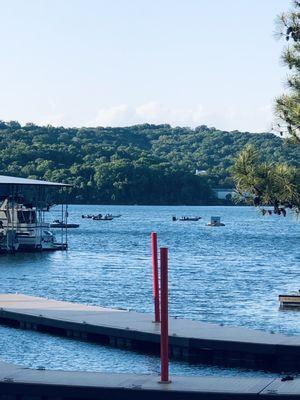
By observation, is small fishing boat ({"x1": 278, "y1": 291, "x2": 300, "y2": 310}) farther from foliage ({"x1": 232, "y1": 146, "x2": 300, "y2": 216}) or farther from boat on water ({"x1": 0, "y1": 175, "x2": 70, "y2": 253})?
boat on water ({"x1": 0, "y1": 175, "x2": 70, "y2": 253})

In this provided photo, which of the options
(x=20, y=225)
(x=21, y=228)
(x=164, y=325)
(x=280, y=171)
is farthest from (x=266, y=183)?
(x=21, y=228)

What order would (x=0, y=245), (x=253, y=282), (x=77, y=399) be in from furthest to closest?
1. (x=0, y=245)
2. (x=253, y=282)
3. (x=77, y=399)

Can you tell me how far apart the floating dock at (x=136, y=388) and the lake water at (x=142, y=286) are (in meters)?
6.17

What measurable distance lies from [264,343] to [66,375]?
26.0ft

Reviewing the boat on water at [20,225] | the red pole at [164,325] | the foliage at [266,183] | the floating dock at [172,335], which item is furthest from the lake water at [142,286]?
the red pole at [164,325]

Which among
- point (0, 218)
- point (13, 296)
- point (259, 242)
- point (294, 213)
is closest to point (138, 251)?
point (0, 218)

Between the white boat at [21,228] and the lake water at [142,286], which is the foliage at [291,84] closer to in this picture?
the lake water at [142,286]

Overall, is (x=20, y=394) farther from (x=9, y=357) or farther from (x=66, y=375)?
(x=9, y=357)

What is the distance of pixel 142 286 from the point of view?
224 ft

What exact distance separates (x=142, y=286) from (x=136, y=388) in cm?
4133

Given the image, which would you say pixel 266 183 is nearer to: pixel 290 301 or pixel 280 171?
pixel 280 171

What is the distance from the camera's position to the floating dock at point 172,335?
33969 millimetres

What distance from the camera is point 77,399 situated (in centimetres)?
2694

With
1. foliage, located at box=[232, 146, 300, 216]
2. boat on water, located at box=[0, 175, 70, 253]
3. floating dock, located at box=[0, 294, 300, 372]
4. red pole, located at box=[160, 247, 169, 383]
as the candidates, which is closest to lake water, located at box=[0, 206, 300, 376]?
floating dock, located at box=[0, 294, 300, 372]
